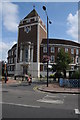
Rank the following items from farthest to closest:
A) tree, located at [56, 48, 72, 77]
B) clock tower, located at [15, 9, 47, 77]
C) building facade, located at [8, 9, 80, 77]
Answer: building facade, located at [8, 9, 80, 77] → clock tower, located at [15, 9, 47, 77] → tree, located at [56, 48, 72, 77]

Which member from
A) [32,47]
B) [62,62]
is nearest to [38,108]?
[62,62]

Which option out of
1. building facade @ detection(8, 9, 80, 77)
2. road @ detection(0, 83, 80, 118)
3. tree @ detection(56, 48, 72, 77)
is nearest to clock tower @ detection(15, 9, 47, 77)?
building facade @ detection(8, 9, 80, 77)

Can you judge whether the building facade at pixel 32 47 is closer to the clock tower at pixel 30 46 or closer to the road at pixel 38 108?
the clock tower at pixel 30 46

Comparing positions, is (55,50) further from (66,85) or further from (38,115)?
(38,115)

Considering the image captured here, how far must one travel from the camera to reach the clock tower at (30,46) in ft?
175

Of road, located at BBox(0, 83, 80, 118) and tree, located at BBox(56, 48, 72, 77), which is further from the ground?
tree, located at BBox(56, 48, 72, 77)

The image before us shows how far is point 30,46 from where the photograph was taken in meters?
54.1

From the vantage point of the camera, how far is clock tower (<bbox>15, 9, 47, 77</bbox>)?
53344mm

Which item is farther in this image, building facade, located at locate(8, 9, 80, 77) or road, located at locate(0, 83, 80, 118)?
building facade, located at locate(8, 9, 80, 77)

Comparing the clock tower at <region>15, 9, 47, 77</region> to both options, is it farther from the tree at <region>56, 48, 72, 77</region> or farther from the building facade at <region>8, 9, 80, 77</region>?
the tree at <region>56, 48, 72, 77</region>

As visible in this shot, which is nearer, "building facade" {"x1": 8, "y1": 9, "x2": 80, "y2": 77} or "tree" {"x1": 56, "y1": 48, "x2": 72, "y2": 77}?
"tree" {"x1": 56, "y1": 48, "x2": 72, "y2": 77}

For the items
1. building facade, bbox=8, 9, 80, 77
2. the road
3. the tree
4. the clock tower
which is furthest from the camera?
building facade, bbox=8, 9, 80, 77

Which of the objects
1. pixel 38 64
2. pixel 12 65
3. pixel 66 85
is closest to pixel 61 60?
pixel 66 85

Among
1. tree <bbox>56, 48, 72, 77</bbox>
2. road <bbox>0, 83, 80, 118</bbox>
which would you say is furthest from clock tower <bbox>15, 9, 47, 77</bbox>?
road <bbox>0, 83, 80, 118</bbox>
